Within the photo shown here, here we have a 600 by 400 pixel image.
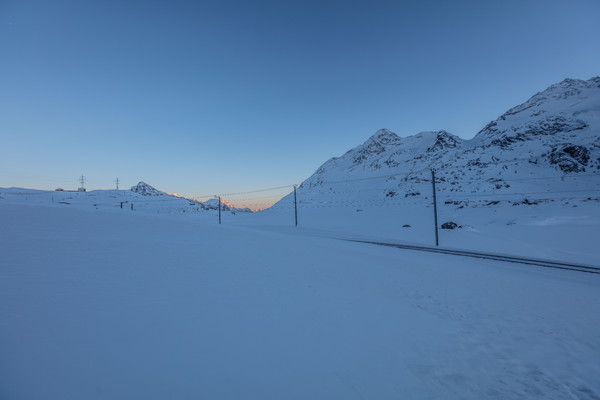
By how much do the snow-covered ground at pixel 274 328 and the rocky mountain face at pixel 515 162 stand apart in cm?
2843

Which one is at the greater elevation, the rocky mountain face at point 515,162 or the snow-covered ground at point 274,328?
the rocky mountain face at point 515,162

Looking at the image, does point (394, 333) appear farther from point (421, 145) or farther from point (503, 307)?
point (421, 145)

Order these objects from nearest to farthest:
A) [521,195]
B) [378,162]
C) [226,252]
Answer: [226,252], [521,195], [378,162]

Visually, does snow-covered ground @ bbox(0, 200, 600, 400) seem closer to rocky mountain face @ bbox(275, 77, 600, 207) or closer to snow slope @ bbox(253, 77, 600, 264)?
snow slope @ bbox(253, 77, 600, 264)

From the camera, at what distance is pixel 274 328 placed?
311cm

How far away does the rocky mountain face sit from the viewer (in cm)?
2945

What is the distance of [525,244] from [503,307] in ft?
46.7

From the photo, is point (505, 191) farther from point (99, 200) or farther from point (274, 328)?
point (99, 200)

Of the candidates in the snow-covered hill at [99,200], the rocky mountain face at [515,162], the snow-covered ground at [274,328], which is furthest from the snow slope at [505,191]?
the snow-covered hill at [99,200]

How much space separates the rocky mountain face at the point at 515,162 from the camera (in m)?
29.5

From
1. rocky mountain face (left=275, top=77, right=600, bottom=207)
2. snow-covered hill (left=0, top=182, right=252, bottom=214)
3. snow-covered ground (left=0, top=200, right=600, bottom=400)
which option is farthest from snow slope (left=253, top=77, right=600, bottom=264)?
snow-covered hill (left=0, top=182, right=252, bottom=214)

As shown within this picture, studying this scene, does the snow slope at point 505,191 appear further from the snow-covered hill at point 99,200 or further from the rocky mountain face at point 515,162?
the snow-covered hill at point 99,200

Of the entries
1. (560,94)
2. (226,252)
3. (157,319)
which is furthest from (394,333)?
(560,94)

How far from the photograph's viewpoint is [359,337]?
3.03 meters
